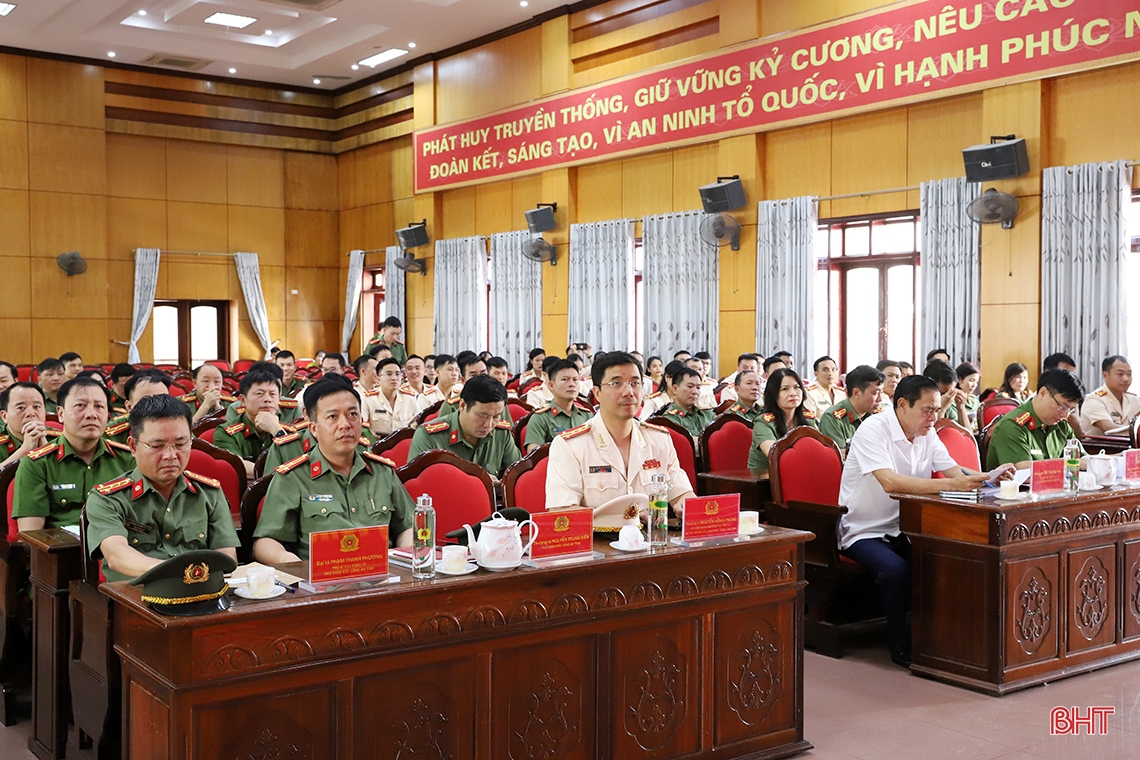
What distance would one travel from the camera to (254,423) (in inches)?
214

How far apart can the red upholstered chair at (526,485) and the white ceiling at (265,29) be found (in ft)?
29.9

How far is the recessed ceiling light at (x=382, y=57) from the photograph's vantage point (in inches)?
557

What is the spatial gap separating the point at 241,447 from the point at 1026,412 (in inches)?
150

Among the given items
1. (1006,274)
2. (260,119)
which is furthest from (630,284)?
(260,119)

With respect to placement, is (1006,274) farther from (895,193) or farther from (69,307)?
(69,307)

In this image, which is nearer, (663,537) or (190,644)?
(190,644)

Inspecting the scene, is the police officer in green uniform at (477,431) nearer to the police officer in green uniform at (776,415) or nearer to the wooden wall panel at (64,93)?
the police officer in green uniform at (776,415)

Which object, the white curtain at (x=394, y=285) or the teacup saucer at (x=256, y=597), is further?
the white curtain at (x=394, y=285)

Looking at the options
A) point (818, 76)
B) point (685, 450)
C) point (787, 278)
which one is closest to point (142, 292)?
point (787, 278)

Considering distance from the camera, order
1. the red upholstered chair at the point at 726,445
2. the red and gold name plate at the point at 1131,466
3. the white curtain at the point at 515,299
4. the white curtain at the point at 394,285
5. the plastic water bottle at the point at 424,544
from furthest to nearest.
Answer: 1. the white curtain at the point at 394,285
2. the white curtain at the point at 515,299
3. the red upholstered chair at the point at 726,445
4. the red and gold name plate at the point at 1131,466
5. the plastic water bottle at the point at 424,544

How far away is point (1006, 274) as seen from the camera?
815 centimetres

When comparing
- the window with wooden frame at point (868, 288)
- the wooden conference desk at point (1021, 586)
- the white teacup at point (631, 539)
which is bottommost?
the wooden conference desk at point (1021, 586)

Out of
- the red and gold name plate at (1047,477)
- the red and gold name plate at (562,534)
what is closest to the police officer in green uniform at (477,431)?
the red and gold name plate at (562,534)

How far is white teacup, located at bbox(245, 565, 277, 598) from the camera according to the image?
2.40m
